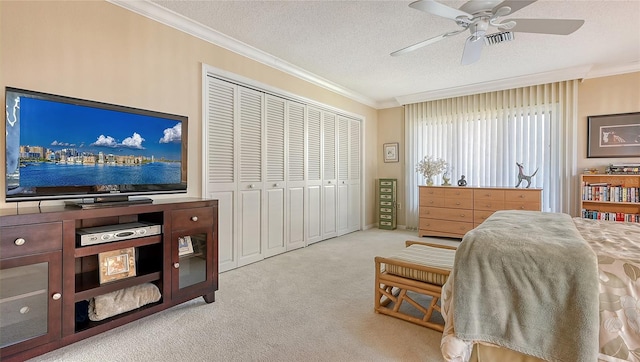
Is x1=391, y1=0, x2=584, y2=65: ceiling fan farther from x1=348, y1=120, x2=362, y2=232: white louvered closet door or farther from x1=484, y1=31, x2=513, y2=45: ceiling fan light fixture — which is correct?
x1=348, y1=120, x2=362, y2=232: white louvered closet door

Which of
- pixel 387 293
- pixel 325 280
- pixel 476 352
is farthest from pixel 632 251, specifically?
pixel 325 280

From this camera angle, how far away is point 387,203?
19.5 ft

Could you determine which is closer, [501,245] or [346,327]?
[501,245]

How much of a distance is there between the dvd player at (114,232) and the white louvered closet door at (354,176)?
380 cm

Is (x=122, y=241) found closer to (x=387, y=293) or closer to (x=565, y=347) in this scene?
(x=387, y=293)

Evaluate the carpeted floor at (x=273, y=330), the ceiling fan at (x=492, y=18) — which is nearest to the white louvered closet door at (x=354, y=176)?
the carpeted floor at (x=273, y=330)

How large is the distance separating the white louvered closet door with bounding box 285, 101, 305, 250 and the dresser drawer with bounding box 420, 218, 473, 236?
2227 mm

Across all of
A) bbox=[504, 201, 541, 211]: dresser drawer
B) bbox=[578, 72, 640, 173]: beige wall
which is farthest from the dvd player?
bbox=[578, 72, 640, 173]: beige wall

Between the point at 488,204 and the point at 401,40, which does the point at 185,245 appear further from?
the point at 488,204

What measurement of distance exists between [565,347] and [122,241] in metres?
2.60

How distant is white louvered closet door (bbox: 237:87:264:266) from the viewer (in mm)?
3590

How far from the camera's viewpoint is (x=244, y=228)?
11.9 feet

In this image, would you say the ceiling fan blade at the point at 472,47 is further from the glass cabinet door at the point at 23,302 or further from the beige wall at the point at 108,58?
the glass cabinet door at the point at 23,302

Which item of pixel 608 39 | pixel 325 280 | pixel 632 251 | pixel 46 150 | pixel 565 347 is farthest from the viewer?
pixel 608 39
